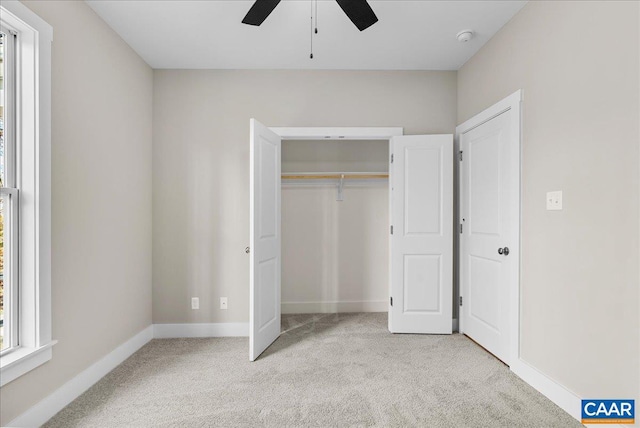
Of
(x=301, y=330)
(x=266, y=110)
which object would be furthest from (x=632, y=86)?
(x=301, y=330)

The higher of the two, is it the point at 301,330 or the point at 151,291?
the point at 151,291

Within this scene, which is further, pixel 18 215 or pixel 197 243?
pixel 197 243

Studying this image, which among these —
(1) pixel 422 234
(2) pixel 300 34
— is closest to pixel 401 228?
(1) pixel 422 234

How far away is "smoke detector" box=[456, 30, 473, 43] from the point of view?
9.11 feet

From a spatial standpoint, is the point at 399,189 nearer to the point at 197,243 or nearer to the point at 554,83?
the point at 554,83

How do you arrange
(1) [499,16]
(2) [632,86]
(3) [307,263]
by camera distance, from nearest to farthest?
(2) [632,86], (1) [499,16], (3) [307,263]

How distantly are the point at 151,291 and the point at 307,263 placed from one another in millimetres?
1721

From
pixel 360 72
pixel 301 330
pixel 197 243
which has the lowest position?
pixel 301 330

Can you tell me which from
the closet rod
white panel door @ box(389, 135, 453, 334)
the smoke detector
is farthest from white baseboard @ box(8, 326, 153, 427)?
the smoke detector

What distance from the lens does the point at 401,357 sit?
2.87 m

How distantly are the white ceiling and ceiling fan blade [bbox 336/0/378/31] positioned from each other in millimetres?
375

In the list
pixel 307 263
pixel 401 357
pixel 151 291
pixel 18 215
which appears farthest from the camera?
pixel 307 263

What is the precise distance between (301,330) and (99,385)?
176 cm

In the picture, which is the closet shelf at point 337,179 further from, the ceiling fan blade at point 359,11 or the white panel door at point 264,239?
the ceiling fan blade at point 359,11
